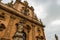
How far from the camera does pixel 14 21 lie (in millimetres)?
18609

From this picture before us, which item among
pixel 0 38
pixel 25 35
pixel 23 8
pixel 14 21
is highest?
pixel 23 8

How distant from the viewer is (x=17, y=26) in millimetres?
18016

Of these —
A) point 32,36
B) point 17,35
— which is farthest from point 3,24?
point 32,36

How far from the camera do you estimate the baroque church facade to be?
16594 mm

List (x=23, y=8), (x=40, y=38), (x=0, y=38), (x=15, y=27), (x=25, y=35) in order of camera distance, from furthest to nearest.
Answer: (x=23, y=8) → (x=40, y=38) → (x=25, y=35) → (x=15, y=27) → (x=0, y=38)

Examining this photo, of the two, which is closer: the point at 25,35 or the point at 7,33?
the point at 7,33

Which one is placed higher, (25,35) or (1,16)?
(1,16)

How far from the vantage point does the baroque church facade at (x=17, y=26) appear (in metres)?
16.6

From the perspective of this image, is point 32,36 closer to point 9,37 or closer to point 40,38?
point 40,38

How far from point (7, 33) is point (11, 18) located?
296cm

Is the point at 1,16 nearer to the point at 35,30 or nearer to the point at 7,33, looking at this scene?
the point at 7,33

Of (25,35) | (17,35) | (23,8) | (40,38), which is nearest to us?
(17,35)

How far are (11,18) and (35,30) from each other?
5331 mm

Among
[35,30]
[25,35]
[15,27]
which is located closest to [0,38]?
[15,27]
